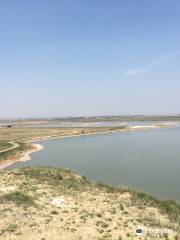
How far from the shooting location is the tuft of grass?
69.8ft

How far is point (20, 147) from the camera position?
63.2 metres

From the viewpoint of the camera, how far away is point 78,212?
19.8 meters

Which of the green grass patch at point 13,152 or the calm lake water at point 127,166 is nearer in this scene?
the calm lake water at point 127,166

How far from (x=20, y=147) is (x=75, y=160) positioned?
17148mm

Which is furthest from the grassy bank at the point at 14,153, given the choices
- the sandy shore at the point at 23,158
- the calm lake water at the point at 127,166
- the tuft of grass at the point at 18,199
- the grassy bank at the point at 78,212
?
the tuft of grass at the point at 18,199

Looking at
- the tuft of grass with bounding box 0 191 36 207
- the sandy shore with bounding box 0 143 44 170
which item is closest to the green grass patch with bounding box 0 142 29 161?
the sandy shore with bounding box 0 143 44 170

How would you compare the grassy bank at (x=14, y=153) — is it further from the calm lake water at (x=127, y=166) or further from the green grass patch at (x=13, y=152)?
the calm lake water at (x=127, y=166)

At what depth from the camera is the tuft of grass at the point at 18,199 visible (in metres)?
21.3

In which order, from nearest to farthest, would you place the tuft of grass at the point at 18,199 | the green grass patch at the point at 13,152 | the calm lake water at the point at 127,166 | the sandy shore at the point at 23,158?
1. the tuft of grass at the point at 18,199
2. the calm lake water at the point at 127,166
3. the sandy shore at the point at 23,158
4. the green grass patch at the point at 13,152

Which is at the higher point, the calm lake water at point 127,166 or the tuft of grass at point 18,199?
the tuft of grass at point 18,199

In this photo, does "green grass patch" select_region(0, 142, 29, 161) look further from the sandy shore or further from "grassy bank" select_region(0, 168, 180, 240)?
"grassy bank" select_region(0, 168, 180, 240)

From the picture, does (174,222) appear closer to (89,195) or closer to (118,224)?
(118,224)

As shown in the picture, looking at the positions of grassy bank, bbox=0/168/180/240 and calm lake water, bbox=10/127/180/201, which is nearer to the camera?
grassy bank, bbox=0/168/180/240

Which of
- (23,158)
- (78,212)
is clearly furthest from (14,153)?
(78,212)
